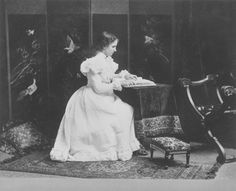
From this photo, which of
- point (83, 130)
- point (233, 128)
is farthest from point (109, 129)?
point (233, 128)

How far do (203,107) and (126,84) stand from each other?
0.54m

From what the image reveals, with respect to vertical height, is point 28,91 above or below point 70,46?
below

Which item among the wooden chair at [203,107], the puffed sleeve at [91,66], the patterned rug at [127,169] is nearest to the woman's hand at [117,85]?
the puffed sleeve at [91,66]

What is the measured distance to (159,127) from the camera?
3.44m

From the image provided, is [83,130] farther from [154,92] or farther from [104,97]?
[154,92]

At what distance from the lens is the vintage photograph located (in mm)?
3377

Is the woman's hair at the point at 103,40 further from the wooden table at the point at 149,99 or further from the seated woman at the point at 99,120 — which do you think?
the wooden table at the point at 149,99

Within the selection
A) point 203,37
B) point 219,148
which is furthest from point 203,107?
point 203,37

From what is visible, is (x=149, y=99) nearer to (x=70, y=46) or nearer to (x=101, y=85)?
(x=101, y=85)

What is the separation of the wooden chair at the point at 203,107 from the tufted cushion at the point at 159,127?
5 cm

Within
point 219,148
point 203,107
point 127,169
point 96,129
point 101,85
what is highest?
point 101,85

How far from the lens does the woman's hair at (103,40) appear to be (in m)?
3.37

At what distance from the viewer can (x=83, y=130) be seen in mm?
3436

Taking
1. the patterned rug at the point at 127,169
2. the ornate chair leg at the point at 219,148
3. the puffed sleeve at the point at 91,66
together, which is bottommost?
the patterned rug at the point at 127,169
